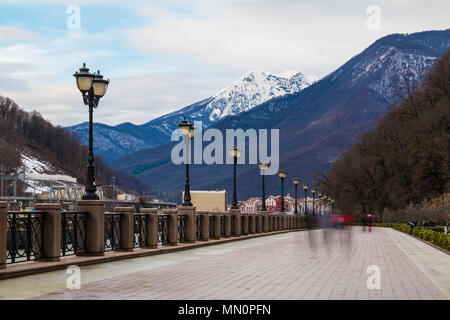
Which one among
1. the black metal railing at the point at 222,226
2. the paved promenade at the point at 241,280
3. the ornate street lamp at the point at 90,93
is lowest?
the paved promenade at the point at 241,280

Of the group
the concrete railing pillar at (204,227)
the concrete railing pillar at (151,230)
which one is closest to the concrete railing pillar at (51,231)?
the concrete railing pillar at (151,230)

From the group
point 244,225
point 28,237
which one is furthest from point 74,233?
point 244,225

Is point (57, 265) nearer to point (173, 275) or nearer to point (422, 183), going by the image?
point (173, 275)

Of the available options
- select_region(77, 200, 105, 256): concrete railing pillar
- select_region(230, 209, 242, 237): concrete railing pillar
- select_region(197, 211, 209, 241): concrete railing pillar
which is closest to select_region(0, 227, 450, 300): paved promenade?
select_region(77, 200, 105, 256): concrete railing pillar

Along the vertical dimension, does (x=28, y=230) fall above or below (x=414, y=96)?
below

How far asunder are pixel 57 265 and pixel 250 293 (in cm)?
532

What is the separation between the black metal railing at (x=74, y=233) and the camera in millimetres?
16672

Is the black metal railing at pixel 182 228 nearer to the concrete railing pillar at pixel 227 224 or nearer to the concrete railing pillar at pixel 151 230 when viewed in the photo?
the concrete railing pillar at pixel 151 230

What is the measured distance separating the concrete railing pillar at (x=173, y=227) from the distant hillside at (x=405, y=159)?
3129cm

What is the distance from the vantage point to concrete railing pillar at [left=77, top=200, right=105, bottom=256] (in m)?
17.3

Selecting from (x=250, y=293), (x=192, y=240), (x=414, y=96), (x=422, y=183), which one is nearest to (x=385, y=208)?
(x=414, y=96)

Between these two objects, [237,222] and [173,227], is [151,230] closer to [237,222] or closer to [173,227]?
[173,227]
